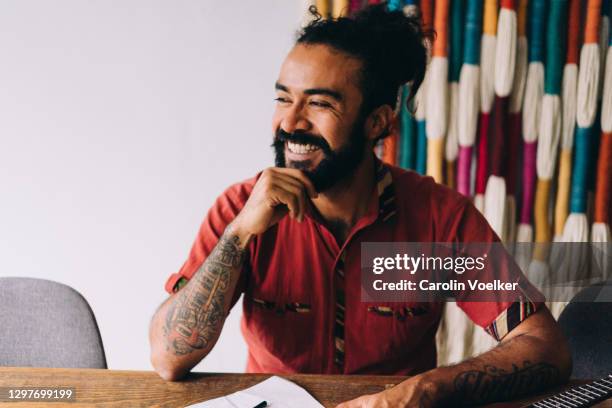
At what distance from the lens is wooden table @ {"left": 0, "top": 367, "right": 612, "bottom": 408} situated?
111 centimetres

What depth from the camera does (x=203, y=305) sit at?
4.18ft

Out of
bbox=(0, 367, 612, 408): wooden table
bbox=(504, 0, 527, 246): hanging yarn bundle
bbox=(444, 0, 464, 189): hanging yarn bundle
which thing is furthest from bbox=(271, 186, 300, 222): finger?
bbox=(504, 0, 527, 246): hanging yarn bundle

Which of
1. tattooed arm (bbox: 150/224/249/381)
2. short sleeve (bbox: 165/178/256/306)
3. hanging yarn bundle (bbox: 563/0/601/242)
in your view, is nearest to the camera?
tattooed arm (bbox: 150/224/249/381)

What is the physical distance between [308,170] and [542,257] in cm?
99

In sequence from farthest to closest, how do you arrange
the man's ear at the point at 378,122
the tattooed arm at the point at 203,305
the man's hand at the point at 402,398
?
the man's ear at the point at 378,122, the tattooed arm at the point at 203,305, the man's hand at the point at 402,398

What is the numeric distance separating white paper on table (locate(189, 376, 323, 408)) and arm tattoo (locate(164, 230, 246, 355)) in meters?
0.16

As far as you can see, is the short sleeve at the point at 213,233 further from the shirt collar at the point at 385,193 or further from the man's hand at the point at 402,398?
the man's hand at the point at 402,398

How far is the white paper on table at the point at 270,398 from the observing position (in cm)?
109

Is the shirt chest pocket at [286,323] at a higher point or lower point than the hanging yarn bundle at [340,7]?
lower

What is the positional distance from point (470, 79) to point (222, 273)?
1034 mm

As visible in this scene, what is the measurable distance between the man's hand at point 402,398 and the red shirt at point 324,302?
0.30 m

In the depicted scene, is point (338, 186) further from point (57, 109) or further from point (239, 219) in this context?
point (57, 109)

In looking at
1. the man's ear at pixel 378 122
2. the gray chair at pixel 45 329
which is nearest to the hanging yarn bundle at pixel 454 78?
the man's ear at pixel 378 122

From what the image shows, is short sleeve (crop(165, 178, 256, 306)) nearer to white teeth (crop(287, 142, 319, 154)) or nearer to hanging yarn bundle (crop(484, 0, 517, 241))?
white teeth (crop(287, 142, 319, 154))
